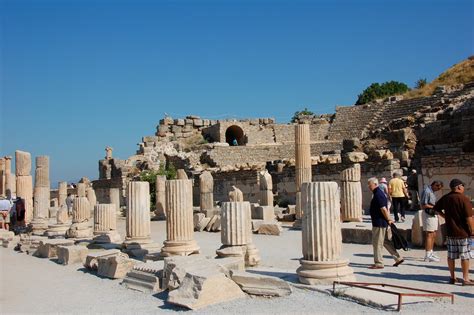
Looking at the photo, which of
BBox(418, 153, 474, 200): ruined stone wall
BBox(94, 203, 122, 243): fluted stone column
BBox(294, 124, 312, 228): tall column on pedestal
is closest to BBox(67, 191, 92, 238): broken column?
BBox(94, 203, 122, 243): fluted stone column

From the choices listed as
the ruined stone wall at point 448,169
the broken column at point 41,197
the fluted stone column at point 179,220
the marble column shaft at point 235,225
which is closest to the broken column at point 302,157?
the ruined stone wall at point 448,169

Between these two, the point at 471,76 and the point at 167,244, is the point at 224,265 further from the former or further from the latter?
the point at 471,76

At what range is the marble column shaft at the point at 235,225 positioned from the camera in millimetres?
9789

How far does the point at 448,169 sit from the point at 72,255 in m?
12.9

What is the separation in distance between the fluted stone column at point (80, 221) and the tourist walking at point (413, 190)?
1156cm

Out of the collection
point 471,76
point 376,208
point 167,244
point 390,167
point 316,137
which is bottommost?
point 167,244

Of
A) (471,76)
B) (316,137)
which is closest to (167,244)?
(316,137)

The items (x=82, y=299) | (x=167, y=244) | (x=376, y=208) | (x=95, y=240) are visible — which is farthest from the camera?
(x=95, y=240)

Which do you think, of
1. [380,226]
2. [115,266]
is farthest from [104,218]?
[380,226]

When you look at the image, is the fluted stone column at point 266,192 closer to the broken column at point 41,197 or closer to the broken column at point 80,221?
the broken column at point 80,221

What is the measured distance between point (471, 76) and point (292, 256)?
116 ft

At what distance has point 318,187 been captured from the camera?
7770mm

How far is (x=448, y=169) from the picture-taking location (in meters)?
18.2

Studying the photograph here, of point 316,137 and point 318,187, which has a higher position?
point 316,137
